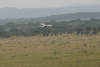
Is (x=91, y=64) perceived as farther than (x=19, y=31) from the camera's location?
No

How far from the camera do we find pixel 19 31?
267 feet

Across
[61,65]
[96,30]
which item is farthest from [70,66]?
[96,30]

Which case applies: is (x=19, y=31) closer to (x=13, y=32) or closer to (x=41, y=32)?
(x=13, y=32)

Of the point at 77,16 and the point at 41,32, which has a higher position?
the point at 77,16

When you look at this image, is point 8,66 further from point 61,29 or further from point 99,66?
point 61,29

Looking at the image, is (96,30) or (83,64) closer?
(83,64)

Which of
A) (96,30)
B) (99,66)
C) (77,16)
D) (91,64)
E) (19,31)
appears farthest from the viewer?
(77,16)

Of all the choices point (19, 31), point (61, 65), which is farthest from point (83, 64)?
point (19, 31)

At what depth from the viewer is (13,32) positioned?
7812 cm

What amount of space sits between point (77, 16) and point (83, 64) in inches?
6746

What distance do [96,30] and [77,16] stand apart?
399 feet

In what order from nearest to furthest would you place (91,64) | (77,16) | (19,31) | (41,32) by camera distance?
(91,64), (41,32), (19,31), (77,16)

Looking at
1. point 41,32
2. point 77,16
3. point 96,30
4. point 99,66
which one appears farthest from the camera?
point 77,16

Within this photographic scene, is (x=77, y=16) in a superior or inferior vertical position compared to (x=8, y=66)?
superior
